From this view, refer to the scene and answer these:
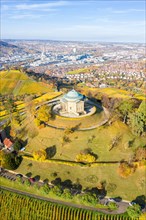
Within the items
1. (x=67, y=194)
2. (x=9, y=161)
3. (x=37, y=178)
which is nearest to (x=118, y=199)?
(x=67, y=194)

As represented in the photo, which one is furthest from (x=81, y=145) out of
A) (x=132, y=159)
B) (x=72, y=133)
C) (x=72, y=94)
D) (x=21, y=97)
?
(x=21, y=97)

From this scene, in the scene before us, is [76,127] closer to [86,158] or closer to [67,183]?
[86,158]

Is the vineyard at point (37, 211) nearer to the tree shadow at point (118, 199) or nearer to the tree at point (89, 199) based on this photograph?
the tree at point (89, 199)

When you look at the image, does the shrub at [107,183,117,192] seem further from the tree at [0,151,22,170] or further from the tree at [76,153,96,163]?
the tree at [0,151,22,170]

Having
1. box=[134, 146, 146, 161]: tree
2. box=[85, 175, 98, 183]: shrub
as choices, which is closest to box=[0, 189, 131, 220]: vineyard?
box=[85, 175, 98, 183]: shrub

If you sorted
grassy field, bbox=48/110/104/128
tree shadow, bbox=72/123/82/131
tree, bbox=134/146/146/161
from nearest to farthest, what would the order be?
tree, bbox=134/146/146/161 < tree shadow, bbox=72/123/82/131 < grassy field, bbox=48/110/104/128

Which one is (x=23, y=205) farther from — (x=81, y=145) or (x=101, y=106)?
(x=101, y=106)
